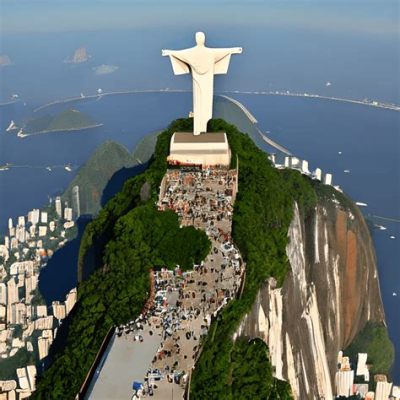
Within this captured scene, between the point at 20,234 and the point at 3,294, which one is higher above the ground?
the point at 3,294

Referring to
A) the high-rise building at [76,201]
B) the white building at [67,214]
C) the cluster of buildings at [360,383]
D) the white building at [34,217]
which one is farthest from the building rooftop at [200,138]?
the high-rise building at [76,201]

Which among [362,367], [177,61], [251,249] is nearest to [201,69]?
[177,61]

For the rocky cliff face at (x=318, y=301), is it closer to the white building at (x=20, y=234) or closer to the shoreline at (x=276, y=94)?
the white building at (x=20, y=234)

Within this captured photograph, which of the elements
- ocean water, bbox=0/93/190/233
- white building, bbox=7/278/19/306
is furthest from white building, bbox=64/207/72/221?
white building, bbox=7/278/19/306

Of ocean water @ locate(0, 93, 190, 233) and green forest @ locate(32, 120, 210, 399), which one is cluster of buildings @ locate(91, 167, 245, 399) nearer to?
green forest @ locate(32, 120, 210, 399)

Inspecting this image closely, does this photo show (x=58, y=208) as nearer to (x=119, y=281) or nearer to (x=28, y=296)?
(x=28, y=296)

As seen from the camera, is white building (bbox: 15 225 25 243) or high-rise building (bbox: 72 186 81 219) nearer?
white building (bbox: 15 225 25 243)

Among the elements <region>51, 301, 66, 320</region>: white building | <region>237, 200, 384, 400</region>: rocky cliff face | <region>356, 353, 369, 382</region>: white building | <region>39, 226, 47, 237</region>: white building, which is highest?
<region>237, 200, 384, 400</region>: rocky cliff face
